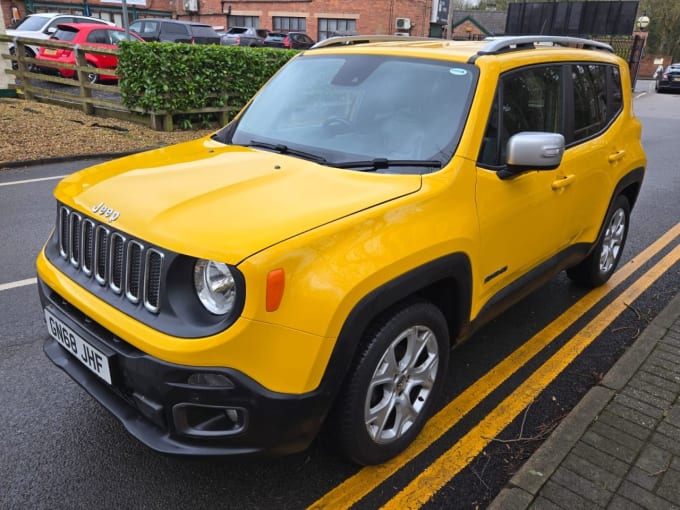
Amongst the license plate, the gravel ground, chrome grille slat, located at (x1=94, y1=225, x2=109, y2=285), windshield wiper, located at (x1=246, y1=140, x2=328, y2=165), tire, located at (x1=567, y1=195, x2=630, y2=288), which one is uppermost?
windshield wiper, located at (x1=246, y1=140, x2=328, y2=165)

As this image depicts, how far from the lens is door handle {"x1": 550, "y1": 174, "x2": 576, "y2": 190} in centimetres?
335

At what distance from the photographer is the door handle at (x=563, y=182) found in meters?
3.35

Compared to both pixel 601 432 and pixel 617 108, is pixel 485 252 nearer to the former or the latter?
pixel 601 432

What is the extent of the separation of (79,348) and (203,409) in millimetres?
693

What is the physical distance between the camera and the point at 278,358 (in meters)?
2.02

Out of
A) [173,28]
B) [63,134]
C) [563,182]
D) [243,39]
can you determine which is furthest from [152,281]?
[243,39]

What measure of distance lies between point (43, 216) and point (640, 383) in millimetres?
5981

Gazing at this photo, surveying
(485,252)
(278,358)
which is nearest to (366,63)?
(485,252)

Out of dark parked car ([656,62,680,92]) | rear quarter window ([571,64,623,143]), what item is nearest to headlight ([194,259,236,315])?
rear quarter window ([571,64,623,143])

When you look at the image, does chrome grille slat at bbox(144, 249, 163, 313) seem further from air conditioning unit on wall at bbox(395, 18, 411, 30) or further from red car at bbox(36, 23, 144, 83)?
air conditioning unit on wall at bbox(395, 18, 411, 30)

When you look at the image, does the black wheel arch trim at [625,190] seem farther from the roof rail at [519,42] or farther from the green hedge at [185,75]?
the green hedge at [185,75]

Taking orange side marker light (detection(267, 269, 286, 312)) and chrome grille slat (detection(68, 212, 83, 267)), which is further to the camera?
chrome grille slat (detection(68, 212, 83, 267))

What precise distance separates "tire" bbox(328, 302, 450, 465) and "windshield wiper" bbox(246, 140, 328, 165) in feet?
2.96

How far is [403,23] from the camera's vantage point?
3409 centimetres
